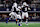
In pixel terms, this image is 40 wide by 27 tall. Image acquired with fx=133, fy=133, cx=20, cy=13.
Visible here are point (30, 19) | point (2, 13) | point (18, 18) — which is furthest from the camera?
point (2, 13)

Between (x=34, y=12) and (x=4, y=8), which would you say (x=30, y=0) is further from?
(x=4, y=8)

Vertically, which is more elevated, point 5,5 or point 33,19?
point 5,5

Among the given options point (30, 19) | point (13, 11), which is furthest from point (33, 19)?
point (13, 11)

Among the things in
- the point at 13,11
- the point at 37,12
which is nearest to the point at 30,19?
the point at 37,12

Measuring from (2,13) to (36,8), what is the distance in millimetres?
3113

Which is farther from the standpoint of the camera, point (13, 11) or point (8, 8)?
point (8, 8)

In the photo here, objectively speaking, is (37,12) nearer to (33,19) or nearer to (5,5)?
(33,19)

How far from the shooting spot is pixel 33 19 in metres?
11.5

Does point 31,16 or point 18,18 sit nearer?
point 18,18

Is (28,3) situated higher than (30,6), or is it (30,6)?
(28,3)

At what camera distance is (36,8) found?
467 inches

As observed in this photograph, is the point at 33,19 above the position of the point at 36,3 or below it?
below

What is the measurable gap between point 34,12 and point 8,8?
235 cm

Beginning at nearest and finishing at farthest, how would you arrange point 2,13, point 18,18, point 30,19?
point 18,18, point 30,19, point 2,13
